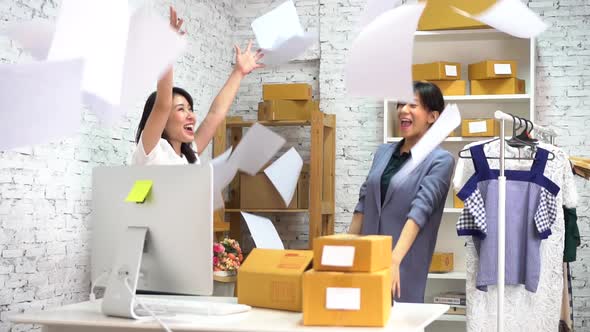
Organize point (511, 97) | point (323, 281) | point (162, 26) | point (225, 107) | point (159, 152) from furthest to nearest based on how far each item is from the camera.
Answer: point (511, 97), point (225, 107), point (159, 152), point (323, 281), point (162, 26)

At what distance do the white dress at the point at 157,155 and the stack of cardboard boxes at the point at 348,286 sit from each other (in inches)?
34.2

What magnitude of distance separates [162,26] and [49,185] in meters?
3.09

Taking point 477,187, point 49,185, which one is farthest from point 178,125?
point 477,187

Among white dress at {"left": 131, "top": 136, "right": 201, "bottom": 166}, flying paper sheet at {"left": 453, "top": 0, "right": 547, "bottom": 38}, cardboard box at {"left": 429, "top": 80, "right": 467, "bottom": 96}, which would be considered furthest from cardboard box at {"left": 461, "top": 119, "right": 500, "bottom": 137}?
flying paper sheet at {"left": 453, "top": 0, "right": 547, "bottom": 38}

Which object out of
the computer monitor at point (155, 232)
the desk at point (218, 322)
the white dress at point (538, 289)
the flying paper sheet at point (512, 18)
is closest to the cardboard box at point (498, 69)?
the white dress at point (538, 289)

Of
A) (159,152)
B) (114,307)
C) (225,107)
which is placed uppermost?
(225,107)

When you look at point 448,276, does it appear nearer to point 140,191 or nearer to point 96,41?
point 140,191

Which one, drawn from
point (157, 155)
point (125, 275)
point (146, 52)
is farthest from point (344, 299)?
point (146, 52)

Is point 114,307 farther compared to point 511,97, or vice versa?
point 511,97

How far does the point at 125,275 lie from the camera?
8.03 ft

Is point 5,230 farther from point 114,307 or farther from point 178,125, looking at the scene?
point 114,307

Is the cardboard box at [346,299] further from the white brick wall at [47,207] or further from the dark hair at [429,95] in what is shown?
the white brick wall at [47,207]

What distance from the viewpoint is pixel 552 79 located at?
5.39 metres

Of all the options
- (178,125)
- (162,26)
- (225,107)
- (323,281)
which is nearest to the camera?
(162,26)
